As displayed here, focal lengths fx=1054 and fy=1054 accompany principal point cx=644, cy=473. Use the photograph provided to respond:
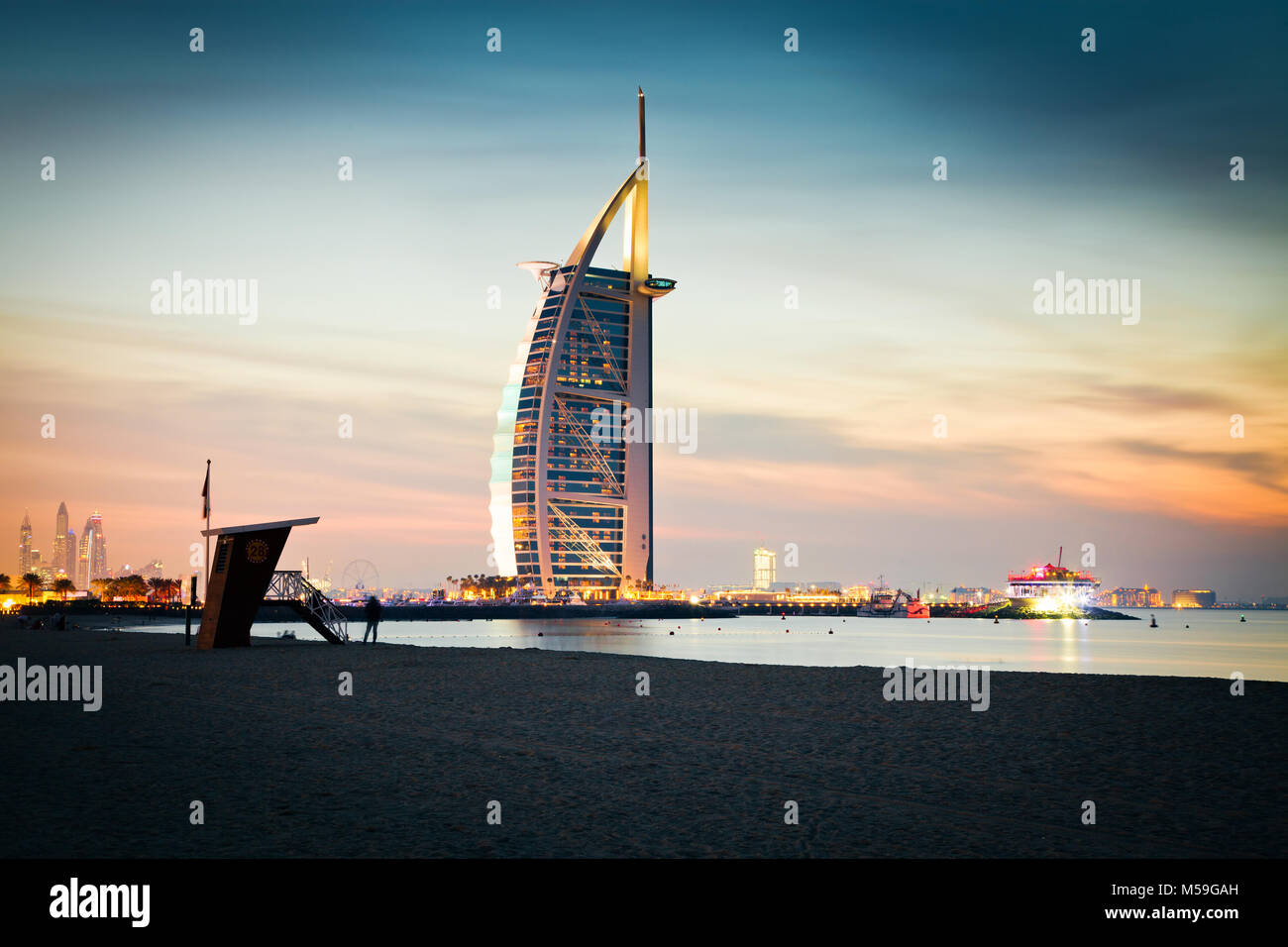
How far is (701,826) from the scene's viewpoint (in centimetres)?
1031

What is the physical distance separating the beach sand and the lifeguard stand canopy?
13.7 m

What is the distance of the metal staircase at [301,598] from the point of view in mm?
45719

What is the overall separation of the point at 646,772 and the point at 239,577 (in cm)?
3002

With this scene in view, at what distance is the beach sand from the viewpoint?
380 inches

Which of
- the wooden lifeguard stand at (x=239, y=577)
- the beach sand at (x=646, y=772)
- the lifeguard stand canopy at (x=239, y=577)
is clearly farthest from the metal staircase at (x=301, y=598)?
the beach sand at (x=646, y=772)

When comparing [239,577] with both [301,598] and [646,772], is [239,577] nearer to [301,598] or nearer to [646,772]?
[301,598]

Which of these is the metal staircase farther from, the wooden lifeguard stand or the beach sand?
the beach sand

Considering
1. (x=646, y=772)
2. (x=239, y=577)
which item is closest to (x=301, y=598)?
(x=239, y=577)

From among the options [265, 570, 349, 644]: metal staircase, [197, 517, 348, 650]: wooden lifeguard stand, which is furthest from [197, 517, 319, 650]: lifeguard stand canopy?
[265, 570, 349, 644]: metal staircase

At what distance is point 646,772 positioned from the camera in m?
13.5

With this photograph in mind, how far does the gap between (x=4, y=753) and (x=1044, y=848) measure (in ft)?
43.2
